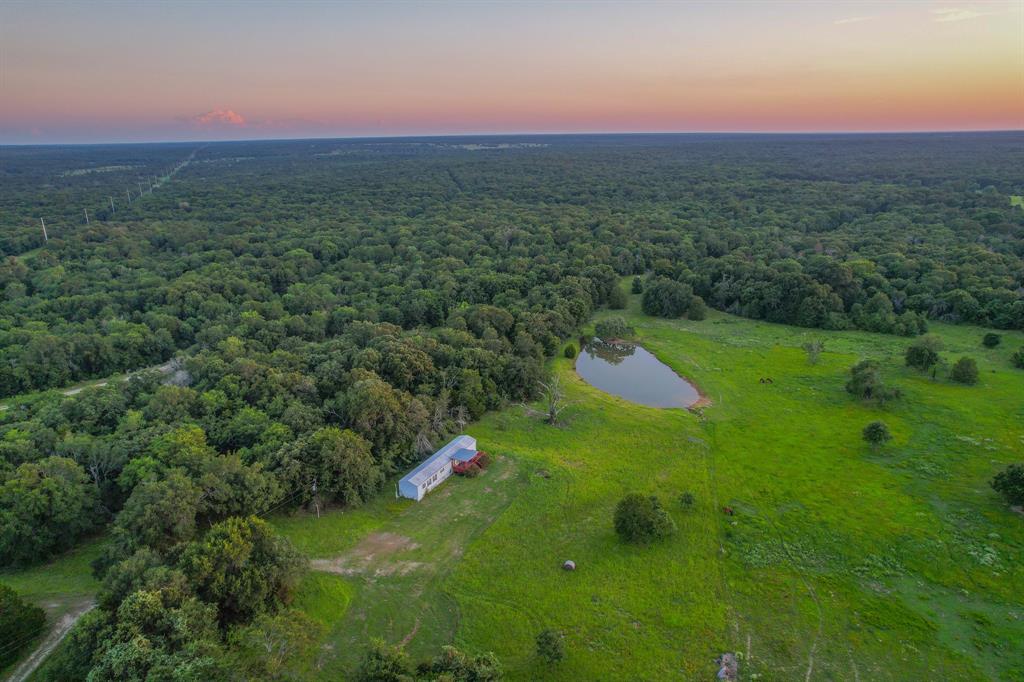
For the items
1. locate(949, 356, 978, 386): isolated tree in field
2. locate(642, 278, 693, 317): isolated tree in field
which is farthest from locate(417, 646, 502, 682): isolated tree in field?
locate(642, 278, 693, 317): isolated tree in field

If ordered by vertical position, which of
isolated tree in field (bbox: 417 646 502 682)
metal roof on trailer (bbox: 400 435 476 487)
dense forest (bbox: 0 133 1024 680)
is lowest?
metal roof on trailer (bbox: 400 435 476 487)

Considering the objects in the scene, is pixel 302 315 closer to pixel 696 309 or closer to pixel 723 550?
pixel 696 309

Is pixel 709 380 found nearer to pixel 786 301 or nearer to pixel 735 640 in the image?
pixel 786 301

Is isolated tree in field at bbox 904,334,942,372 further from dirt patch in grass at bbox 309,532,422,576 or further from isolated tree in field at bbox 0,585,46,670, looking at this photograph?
isolated tree in field at bbox 0,585,46,670

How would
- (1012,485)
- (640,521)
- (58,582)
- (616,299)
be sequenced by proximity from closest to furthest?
1. (58,582)
2. (640,521)
3. (1012,485)
4. (616,299)

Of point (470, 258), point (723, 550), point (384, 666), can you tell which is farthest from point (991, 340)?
point (384, 666)
